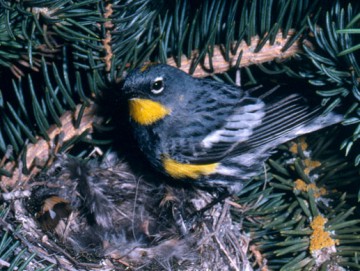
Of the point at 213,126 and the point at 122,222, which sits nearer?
the point at 122,222

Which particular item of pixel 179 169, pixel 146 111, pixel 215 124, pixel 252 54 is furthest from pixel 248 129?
pixel 252 54

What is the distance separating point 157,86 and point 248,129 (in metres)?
0.54

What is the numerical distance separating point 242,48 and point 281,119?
25.2 inches

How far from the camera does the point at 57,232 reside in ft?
6.18

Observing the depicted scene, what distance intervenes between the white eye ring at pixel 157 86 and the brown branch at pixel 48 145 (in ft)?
1.07

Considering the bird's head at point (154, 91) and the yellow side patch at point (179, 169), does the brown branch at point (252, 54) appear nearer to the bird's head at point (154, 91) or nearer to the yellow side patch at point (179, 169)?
the bird's head at point (154, 91)

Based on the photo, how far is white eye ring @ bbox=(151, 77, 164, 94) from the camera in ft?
6.37

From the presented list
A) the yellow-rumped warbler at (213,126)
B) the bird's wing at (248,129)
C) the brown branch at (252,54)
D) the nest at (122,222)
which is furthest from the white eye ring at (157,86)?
the nest at (122,222)

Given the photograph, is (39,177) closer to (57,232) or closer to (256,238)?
(57,232)

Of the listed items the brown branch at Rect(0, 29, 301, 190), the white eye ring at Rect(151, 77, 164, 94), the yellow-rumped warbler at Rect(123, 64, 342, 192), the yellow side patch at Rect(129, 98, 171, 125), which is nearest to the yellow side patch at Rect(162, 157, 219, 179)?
the yellow-rumped warbler at Rect(123, 64, 342, 192)

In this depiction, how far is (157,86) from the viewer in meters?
2.08

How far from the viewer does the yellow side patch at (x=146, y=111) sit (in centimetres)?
208

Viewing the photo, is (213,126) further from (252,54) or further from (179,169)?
(252,54)

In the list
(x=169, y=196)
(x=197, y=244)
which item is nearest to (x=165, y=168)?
(x=169, y=196)
